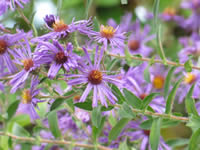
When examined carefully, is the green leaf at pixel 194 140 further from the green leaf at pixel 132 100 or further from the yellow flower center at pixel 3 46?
the yellow flower center at pixel 3 46

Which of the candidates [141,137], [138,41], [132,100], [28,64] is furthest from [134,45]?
[28,64]

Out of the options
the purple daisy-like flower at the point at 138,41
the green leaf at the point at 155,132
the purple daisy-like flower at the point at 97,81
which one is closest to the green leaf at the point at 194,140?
the green leaf at the point at 155,132

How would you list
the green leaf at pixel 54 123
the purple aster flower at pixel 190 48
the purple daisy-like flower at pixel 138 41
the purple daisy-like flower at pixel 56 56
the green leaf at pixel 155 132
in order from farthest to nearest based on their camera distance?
the purple daisy-like flower at pixel 138 41
the purple aster flower at pixel 190 48
the green leaf at pixel 54 123
the green leaf at pixel 155 132
the purple daisy-like flower at pixel 56 56

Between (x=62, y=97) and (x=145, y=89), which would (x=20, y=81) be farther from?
(x=145, y=89)

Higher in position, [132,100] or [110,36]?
[110,36]

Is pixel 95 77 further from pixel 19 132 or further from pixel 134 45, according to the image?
pixel 134 45

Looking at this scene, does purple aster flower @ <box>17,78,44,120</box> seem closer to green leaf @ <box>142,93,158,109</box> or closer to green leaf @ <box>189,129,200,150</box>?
green leaf @ <box>142,93,158,109</box>
